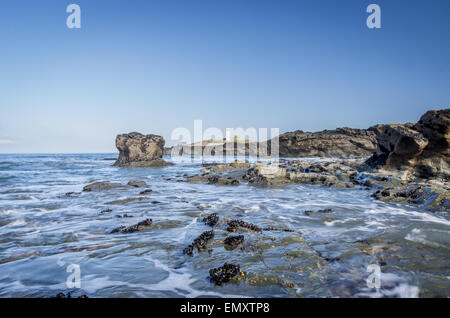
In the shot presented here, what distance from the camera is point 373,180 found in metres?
10.8

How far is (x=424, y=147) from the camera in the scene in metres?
11.4

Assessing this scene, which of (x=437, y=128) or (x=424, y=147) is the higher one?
(x=437, y=128)

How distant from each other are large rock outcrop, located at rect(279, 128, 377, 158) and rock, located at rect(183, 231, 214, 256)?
46.5 meters

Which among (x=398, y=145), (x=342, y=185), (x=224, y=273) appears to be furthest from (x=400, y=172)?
(x=224, y=273)

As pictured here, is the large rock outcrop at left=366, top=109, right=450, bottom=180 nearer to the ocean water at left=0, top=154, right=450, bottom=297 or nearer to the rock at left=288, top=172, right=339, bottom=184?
the rock at left=288, top=172, right=339, bottom=184

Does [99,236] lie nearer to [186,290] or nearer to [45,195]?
[186,290]

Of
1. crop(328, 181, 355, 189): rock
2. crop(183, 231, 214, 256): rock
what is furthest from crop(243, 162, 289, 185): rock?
crop(183, 231, 214, 256): rock

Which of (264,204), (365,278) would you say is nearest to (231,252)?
(365,278)

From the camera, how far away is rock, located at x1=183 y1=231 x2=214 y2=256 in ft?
12.7

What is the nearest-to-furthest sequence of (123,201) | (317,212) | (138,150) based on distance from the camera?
1. (317,212)
2. (123,201)
3. (138,150)

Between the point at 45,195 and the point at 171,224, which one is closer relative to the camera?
the point at 171,224

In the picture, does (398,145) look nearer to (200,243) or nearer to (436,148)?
(436,148)

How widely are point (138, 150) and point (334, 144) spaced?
37291 mm
